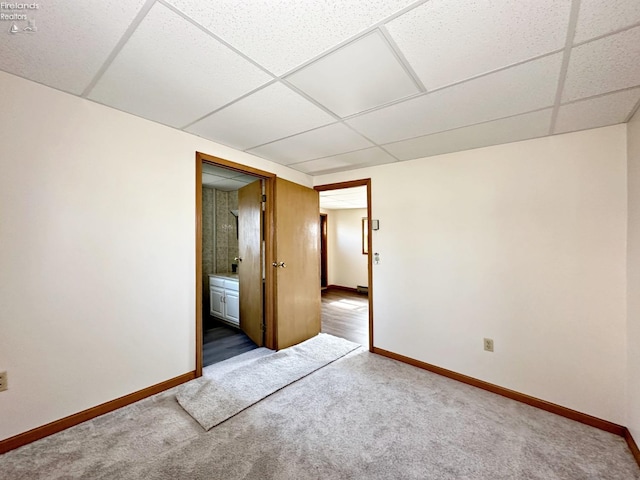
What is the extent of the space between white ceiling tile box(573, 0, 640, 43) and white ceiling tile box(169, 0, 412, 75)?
0.71m

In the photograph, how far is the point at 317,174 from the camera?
3.76 m

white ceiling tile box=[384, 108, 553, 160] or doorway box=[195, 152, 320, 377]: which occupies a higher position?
white ceiling tile box=[384, 108, 553, 160]

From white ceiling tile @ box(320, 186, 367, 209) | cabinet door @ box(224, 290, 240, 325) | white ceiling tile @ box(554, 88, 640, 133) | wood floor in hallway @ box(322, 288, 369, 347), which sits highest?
white ceiling tile @ box(320, 186, 367, 209)

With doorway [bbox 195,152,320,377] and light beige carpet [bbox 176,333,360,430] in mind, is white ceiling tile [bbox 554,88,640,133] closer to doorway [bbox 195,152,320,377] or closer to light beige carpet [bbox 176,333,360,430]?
doorway [bbox 195,152,320,377]

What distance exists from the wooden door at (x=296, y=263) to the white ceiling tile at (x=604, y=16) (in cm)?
267

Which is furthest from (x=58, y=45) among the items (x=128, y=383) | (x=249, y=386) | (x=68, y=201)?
(x=249, y=386)

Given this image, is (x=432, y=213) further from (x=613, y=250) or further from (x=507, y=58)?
(x=507, y=58)

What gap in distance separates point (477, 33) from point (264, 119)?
1433 mm

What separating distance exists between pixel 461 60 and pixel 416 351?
266cm

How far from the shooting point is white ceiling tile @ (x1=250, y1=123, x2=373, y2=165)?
2.28m

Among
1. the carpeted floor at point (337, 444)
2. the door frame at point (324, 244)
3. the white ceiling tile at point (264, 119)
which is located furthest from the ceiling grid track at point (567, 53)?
the door frame at point (324, 244)

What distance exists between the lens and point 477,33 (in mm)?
1167

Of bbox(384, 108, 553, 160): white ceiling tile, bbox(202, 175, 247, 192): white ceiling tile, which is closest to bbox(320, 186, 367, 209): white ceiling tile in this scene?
bbox(202, 175, 247, 192): white ceiling tile

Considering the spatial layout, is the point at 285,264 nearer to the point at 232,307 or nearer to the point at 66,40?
the point at 232,307
